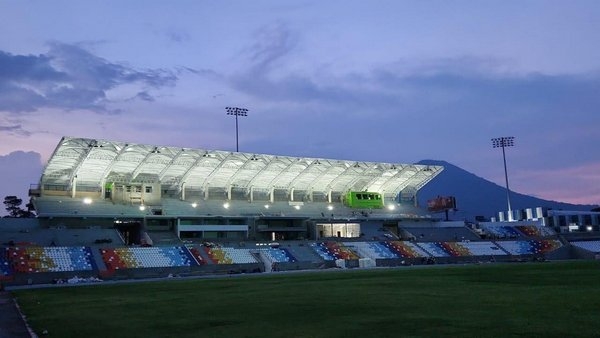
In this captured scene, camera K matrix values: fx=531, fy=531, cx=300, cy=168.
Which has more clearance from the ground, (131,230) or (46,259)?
(131,230)

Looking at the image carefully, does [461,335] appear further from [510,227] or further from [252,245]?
[510,227]

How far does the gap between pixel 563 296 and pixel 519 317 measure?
6.53 meters

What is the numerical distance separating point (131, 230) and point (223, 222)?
43.1ft

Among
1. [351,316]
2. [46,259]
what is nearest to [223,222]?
[46,259]

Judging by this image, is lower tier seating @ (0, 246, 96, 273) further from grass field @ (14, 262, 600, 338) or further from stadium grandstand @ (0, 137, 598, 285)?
grass field @ (14, 262, 600, 338)

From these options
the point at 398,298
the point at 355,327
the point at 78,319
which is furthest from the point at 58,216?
the point at 355,327

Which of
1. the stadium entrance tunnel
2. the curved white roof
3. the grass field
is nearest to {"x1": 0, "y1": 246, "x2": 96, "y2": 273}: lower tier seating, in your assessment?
the curved white roof

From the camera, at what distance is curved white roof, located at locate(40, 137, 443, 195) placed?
67.1 meters

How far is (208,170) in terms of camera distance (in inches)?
3088

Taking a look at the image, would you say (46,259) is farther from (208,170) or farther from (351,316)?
(351,316)

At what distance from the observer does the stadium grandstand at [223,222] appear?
61.1 metres

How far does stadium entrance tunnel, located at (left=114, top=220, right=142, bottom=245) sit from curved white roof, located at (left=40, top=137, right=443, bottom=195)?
5959 millimetres

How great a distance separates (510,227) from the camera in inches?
3755

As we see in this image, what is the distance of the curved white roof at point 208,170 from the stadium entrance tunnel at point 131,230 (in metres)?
5.96
